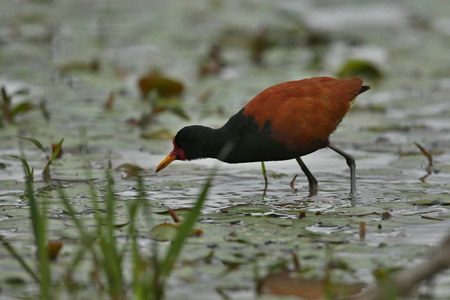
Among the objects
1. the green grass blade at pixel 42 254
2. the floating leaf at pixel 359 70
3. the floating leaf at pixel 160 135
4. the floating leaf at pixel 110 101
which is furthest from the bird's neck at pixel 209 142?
the floating leaf at pixel 359 70

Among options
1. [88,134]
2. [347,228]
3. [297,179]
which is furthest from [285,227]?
[88,134]

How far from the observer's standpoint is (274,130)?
16.9 feet

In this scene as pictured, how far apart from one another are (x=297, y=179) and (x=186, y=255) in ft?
7.36

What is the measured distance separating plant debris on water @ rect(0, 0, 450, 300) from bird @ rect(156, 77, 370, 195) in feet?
0.97

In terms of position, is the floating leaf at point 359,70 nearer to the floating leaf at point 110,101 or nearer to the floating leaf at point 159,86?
the floating leaf at point 159,86

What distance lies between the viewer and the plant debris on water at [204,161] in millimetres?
3502

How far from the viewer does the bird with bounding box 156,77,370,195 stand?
5176 millimetres

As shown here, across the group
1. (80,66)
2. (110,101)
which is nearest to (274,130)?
(110,101)

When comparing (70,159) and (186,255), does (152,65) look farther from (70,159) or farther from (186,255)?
(186,255)

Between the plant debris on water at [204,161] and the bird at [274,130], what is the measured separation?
30 centimetres

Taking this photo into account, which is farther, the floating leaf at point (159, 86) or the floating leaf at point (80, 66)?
the floating leaf at point (80, 66)

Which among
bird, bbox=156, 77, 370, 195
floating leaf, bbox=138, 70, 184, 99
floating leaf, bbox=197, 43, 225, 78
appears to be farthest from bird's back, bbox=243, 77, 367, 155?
floating leaf, bbox=197, 43, 225, 78

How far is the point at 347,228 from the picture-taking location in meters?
4.38

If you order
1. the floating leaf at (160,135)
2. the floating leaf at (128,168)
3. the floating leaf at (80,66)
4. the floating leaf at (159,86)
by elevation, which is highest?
the floating leaf at (80,66)
